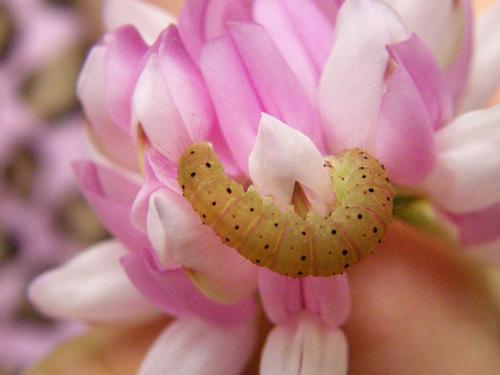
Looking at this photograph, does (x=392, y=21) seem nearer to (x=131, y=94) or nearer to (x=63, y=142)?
(x=131, y=94)

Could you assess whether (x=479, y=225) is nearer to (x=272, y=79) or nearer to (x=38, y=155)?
(x=272, y=79)

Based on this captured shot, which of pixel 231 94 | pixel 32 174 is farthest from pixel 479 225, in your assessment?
pixel 32 174

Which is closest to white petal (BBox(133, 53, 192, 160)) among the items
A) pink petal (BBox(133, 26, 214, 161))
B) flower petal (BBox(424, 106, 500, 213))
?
pink petal (BBox(133, 26, 214, 161))

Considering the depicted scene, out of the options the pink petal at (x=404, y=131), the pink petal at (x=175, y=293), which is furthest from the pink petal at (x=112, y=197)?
the pink petal at (x=404, y=131)

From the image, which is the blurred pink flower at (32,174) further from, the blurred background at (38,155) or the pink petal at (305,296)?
the pink petal at (305,296)

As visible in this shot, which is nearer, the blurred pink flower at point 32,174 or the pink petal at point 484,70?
the pink petal at point 484,70

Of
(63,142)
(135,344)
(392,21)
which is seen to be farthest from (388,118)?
(63,142)
